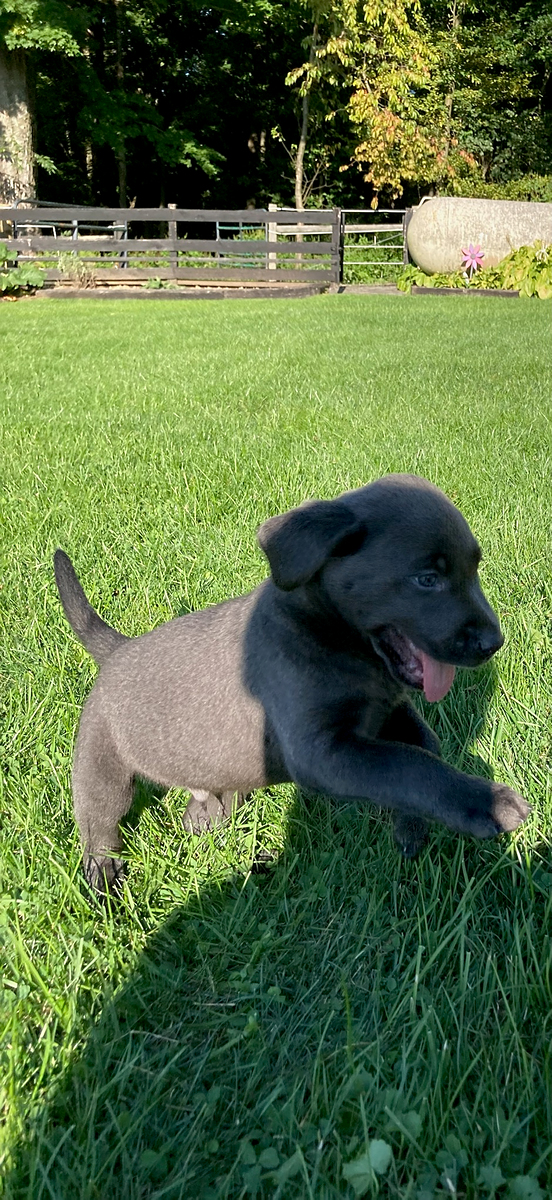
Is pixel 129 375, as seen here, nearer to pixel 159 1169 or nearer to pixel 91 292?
pixel 159 1169

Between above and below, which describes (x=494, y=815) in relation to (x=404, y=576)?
below

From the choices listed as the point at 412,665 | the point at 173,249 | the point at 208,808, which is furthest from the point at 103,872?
the point at 173,249

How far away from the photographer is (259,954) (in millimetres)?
2053

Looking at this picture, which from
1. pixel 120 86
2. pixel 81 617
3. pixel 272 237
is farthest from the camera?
pixel 120 86

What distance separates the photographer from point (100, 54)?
113 ft

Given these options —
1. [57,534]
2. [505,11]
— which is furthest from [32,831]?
[505,11]

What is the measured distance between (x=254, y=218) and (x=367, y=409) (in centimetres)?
1966

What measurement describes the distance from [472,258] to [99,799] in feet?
67.3

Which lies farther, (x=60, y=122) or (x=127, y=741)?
(x=60, y=122)

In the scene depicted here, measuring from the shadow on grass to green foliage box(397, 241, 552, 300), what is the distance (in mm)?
18527

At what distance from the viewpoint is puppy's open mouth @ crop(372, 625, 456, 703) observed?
2.20 m

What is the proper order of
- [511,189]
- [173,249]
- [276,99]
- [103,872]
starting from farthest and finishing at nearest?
[276,99]
[511,189]
[173,249]
[103,872]

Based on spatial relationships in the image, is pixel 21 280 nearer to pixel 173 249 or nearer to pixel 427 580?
pixel 173 249

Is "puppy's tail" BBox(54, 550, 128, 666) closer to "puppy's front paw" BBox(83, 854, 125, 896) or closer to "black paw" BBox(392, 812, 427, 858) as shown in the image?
"puppy's front paw" BBox(83, 854, 125, 896)
